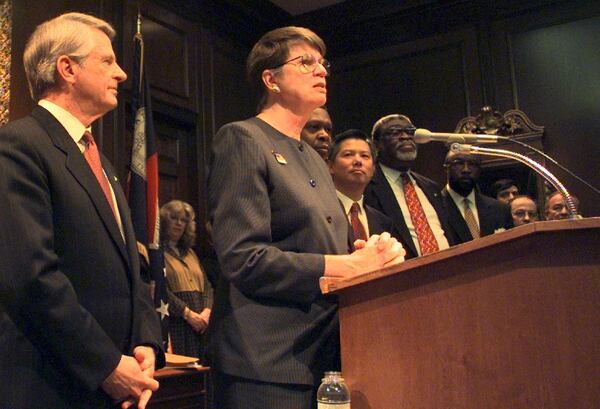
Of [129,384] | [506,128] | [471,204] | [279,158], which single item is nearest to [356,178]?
[471,204]

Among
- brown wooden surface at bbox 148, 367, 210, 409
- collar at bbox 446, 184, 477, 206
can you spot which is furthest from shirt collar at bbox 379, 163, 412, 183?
brown wooden surface at bbox 148, 367, 210, 409

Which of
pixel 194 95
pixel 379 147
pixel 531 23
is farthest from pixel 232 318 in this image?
pixel 531 23

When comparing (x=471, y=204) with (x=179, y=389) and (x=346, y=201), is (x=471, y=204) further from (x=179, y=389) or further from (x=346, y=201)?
(x=179, y=389)

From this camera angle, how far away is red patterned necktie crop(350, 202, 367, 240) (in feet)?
8.37

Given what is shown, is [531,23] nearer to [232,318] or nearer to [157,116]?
[157,116]

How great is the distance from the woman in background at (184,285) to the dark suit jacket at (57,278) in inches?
91.0

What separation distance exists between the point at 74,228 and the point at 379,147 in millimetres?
2270

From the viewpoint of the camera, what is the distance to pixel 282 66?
5.32 feet

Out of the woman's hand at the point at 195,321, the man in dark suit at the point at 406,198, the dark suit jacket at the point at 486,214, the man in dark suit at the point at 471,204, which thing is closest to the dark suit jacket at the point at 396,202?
the man in dark suit at the point at 406,198

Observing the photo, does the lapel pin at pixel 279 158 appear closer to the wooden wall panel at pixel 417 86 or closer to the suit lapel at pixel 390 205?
the suit lapel at pixel 390 205

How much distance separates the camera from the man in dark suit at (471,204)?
3662mm

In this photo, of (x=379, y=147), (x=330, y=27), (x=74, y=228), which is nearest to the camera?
(x=74, y=228)

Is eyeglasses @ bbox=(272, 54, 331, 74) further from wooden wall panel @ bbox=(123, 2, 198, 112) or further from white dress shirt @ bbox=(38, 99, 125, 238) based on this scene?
wooden wall panel @ bbox=(123, 2, 198, 112)

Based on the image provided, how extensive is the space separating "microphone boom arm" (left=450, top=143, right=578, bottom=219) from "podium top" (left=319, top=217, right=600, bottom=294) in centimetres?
23
